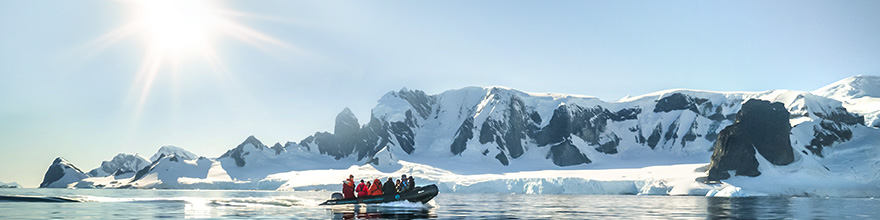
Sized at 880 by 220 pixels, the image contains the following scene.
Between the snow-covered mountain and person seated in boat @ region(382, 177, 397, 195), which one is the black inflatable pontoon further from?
the snow-covered mountain

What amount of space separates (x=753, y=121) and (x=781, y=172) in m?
10.8

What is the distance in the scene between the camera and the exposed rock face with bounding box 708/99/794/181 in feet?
339

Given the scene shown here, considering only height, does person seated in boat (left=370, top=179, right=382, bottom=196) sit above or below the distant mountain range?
below

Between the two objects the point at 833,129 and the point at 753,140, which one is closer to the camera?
the point at 753,140

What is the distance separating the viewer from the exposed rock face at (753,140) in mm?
103188

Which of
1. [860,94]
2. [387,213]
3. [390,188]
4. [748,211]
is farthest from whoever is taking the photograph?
[860,94]

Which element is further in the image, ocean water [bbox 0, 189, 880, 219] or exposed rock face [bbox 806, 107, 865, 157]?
exposed rock face [bbox 806, 107, 865, 157]

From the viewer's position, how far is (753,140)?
4213 inches

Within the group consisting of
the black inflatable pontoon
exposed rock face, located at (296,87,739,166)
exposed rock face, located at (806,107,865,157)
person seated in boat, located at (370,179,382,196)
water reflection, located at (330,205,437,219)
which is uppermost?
exposed rock face, located at (296,87,739,166)

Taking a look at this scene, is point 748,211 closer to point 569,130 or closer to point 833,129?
point 833,129

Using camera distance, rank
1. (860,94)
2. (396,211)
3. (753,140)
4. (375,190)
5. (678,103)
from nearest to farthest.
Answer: (396,211)
(375,190)
(753,140)
(860,94)
(678,103)

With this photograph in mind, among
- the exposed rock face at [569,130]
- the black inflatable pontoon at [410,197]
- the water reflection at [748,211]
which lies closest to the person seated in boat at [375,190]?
the black inflatable pontoon at [410,197]

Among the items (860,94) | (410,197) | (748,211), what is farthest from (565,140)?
(410,197)

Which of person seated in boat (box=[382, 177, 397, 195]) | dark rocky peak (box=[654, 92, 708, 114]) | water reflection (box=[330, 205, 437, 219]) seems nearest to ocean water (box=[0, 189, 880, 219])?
water reflection (box=[330, 205, 437, 219])
